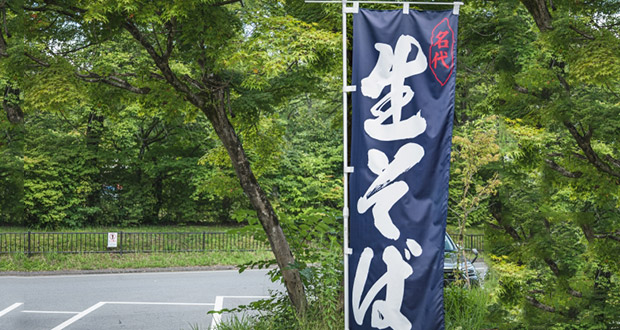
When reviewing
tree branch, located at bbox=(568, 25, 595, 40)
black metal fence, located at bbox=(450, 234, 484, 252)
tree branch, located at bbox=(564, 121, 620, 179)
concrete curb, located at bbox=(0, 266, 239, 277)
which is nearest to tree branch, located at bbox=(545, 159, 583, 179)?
tree branch, located at bbox=(564, 121, 620, 179)

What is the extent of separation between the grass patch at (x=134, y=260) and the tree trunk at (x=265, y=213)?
23.8 ft

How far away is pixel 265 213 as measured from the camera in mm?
6504

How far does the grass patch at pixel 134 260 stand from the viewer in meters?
13.6

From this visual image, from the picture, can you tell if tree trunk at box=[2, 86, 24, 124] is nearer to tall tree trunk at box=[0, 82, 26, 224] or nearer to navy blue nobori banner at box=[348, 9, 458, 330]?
tall tree trunk at box=[0, 82, 26, 224]

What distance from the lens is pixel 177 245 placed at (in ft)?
54.0

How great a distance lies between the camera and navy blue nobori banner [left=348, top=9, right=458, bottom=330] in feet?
12.8

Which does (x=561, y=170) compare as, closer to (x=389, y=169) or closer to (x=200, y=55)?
(x=389, y=169)

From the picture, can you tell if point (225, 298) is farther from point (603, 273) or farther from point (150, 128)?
point (150, 128)

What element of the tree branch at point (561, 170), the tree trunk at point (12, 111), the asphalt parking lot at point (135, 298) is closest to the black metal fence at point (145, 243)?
the asphalt parking lot at point (135, 298)

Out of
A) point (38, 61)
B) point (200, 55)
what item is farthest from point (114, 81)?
point (200, 55)

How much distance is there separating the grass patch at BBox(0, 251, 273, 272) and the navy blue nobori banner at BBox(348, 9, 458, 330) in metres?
9.92

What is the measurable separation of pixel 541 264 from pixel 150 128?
1635cm

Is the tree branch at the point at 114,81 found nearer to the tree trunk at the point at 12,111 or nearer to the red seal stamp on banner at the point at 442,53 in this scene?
the tree trunk at the point at 12,111

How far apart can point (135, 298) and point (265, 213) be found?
577cm
